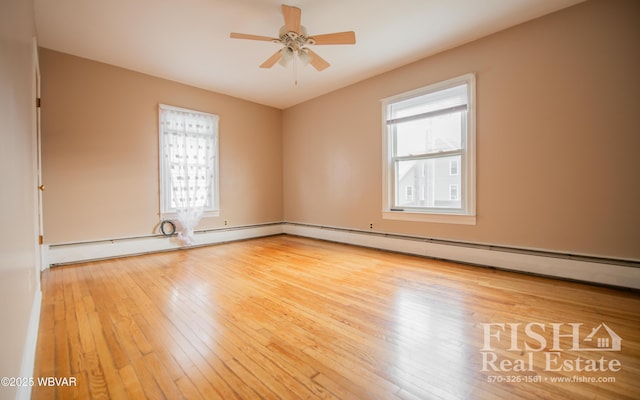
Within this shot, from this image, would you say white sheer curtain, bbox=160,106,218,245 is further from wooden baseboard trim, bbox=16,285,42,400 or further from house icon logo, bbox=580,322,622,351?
house icon logo, bbox=580,322,622,351

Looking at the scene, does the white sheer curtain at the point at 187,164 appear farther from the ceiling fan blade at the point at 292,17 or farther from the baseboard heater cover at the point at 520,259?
the baseboard heater cover at the point at 520,259

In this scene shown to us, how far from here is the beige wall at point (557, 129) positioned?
2.63m

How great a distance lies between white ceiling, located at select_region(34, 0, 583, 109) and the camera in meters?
2.83

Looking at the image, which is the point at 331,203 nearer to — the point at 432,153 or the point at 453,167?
the point at 432,153

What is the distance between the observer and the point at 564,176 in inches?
115

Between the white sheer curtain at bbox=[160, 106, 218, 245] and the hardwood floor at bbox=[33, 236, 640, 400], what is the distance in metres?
1.63

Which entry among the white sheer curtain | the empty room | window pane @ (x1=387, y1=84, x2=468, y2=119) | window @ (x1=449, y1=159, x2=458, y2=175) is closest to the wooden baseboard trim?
the empty room

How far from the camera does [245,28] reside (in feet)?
10.6

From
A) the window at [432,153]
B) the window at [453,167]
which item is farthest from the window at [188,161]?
the window at [453,167]

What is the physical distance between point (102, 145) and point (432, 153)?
16.4ft

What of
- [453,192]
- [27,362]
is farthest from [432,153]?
[27,362]

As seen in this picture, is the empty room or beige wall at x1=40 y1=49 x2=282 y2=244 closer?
the empty room

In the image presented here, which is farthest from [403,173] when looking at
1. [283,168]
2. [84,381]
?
[84,381]

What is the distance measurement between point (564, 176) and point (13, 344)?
4.51 metres
